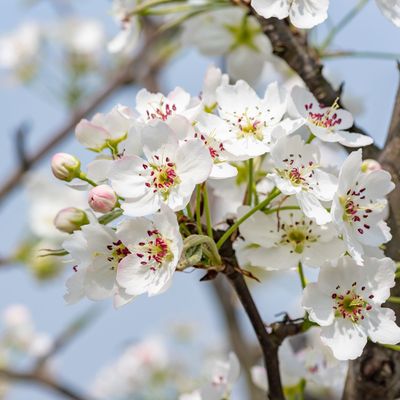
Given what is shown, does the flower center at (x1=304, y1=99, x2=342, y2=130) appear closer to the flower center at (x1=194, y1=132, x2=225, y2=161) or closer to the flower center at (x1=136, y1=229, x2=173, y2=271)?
the flower center at (x1=194, y1=132, x2=225, y2=161)

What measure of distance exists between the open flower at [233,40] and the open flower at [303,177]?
1.72 feet

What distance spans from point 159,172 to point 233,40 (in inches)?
24.7

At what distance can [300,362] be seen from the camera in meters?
1.07

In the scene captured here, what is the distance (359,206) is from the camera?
83 cm

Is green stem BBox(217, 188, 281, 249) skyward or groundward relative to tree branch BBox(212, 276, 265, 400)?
skyward

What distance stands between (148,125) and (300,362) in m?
0.42

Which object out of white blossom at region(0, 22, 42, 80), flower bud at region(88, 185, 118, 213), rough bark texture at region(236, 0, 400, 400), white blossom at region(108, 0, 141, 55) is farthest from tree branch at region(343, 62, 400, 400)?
white blossom at region(0, 22, 42, 80)

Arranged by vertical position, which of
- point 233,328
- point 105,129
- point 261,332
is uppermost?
point 105,129

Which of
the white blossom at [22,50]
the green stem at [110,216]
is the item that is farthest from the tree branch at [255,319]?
the white blossom at [22,50]

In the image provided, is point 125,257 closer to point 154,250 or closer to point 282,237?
point 154,250

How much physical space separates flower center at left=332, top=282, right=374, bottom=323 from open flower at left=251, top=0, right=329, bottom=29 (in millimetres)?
280

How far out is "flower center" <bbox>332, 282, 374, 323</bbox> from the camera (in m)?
0.81

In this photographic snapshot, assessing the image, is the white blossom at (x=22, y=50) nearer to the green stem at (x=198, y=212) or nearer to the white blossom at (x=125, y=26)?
the white blossom at (x=125, y=26)

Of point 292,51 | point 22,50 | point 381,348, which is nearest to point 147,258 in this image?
point 381,348
